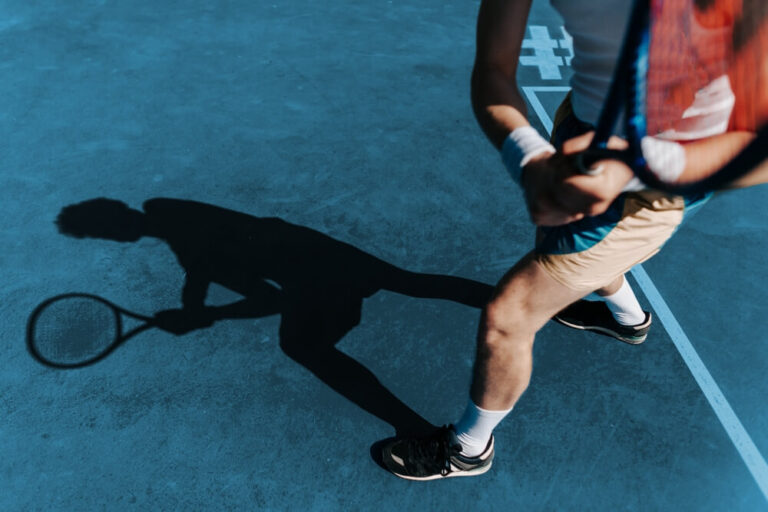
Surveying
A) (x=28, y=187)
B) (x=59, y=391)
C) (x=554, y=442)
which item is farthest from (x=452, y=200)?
(x=28, y=187)

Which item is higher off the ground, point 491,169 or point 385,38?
point 385,38

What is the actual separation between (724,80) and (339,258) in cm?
209

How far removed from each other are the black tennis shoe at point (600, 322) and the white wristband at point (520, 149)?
1.51 m

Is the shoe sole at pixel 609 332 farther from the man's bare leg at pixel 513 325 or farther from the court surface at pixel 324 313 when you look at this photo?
the man's bare leg at pixel 513 325

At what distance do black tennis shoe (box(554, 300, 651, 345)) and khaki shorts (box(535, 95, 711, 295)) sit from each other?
3.29 ft

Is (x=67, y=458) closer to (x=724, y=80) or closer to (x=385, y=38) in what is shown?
(x=724, y=80)

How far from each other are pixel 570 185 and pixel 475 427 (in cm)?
119

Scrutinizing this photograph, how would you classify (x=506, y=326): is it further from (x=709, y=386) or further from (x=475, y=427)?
(x=709, y=386)

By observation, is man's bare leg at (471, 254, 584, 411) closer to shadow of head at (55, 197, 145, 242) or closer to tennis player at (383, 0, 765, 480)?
tennis player at (383, 0, 765, 480)

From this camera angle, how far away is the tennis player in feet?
4.30

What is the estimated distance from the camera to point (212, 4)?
208 inches

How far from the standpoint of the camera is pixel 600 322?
278cm

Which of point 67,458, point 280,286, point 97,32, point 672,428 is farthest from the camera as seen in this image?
point 97,32

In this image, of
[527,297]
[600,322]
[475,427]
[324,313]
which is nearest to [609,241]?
[527,297]
